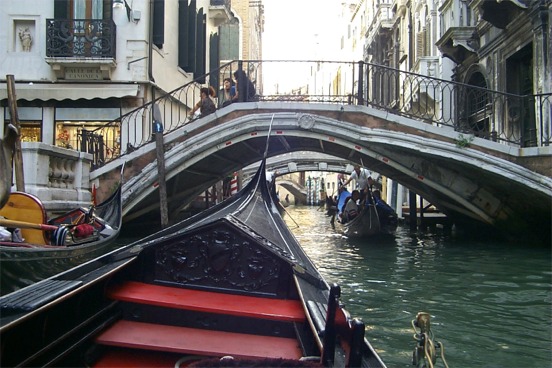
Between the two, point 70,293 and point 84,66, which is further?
point 84,66

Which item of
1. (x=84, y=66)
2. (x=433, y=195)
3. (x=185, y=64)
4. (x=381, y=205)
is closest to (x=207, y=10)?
(x=185, y=64)

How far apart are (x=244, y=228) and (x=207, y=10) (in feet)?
27.0

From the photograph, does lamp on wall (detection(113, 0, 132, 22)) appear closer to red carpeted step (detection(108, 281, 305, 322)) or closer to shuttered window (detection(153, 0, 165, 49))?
shuttered window (detection(153, 0, 165, 49))

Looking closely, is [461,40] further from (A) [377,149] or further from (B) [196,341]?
(B) [196,341]

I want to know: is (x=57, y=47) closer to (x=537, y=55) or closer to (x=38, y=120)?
(x=38, y=120)

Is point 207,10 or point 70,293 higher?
point 207,10

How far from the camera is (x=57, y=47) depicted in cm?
570

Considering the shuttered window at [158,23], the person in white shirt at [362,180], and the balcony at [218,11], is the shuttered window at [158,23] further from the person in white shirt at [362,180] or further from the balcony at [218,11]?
the balcony at [218,11]

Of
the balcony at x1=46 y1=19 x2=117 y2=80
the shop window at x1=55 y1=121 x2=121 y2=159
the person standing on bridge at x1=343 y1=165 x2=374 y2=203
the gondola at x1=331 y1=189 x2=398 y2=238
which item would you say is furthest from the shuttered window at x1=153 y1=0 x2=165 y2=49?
the gondola at x1=331 y1=189 x2=398 y2=238

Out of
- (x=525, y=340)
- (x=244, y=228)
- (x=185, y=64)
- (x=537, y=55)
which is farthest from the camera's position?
(x=185, y=64)

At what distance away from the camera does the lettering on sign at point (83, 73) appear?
5844 mm

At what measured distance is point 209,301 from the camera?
4.73 feet

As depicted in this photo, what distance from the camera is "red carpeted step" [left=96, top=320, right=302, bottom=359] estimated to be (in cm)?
130

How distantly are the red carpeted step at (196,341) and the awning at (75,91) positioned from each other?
4766 mm
